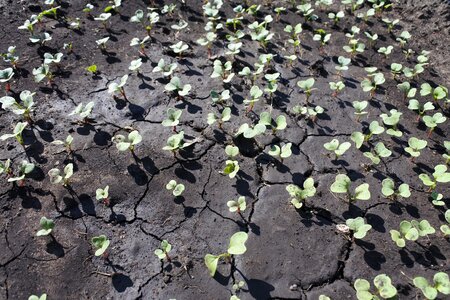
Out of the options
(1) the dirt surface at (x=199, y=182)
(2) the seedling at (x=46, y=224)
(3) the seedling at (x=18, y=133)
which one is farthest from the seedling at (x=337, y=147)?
(3) the seedling at (x=18, y=133)

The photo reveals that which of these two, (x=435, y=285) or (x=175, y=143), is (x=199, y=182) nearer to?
(x=175, y=143)

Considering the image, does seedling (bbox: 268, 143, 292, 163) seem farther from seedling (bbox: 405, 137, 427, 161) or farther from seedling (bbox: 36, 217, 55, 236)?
seedling (bbox: 36, 217, 55, 236)

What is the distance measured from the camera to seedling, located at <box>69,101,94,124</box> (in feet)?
10.6

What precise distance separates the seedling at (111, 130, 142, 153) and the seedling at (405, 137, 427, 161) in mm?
2097

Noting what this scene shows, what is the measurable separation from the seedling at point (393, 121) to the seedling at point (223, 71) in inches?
53.7

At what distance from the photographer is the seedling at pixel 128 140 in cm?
298

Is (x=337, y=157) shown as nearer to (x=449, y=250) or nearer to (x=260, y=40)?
(x=449, y=250)

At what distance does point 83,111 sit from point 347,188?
2.21m

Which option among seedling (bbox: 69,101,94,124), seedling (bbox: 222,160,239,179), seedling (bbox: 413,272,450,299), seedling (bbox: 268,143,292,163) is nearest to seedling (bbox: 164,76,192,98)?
seedling (bbox: 69,101,94,124)

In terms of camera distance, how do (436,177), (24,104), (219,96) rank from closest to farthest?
(436,177) → (24,104) → (219,96)

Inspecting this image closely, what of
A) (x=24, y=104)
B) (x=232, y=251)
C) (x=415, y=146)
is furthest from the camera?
(x=24, y=104)

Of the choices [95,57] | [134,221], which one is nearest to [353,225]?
[134,221]

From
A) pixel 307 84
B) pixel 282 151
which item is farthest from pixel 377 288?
pixel 307 84

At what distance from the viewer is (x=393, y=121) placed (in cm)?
321
